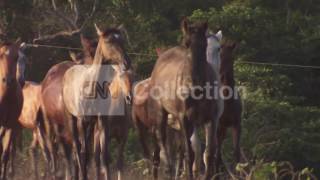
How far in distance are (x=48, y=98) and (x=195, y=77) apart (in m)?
3.90

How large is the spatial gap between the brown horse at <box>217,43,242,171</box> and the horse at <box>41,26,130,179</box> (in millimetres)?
2013

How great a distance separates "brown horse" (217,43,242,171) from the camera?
14.0 metres

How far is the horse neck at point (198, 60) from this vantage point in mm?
12203

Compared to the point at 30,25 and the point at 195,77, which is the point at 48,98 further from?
the point at 30,25

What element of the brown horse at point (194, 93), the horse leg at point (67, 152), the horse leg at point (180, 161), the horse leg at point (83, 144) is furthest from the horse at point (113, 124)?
the horse leg at point (180, 161)


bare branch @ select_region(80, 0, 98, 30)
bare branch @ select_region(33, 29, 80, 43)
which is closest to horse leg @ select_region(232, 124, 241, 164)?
bare branch @ select_region(33, 29, 80, 43)

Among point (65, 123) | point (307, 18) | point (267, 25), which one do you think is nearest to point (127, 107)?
point (65, 123)

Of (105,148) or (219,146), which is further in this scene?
(219,146)

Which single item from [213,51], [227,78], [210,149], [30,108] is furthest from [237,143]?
[30,108]

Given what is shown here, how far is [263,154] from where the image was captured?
68.9 ft

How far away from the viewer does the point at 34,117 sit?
17000 millimetres

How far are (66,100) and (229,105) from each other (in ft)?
8.20

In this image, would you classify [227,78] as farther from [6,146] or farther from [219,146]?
[6,146]

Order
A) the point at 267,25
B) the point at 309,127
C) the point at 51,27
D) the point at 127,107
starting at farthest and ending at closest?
the point at 51,27
the point at 267,25
the point at 309,127
the point at 127,107
